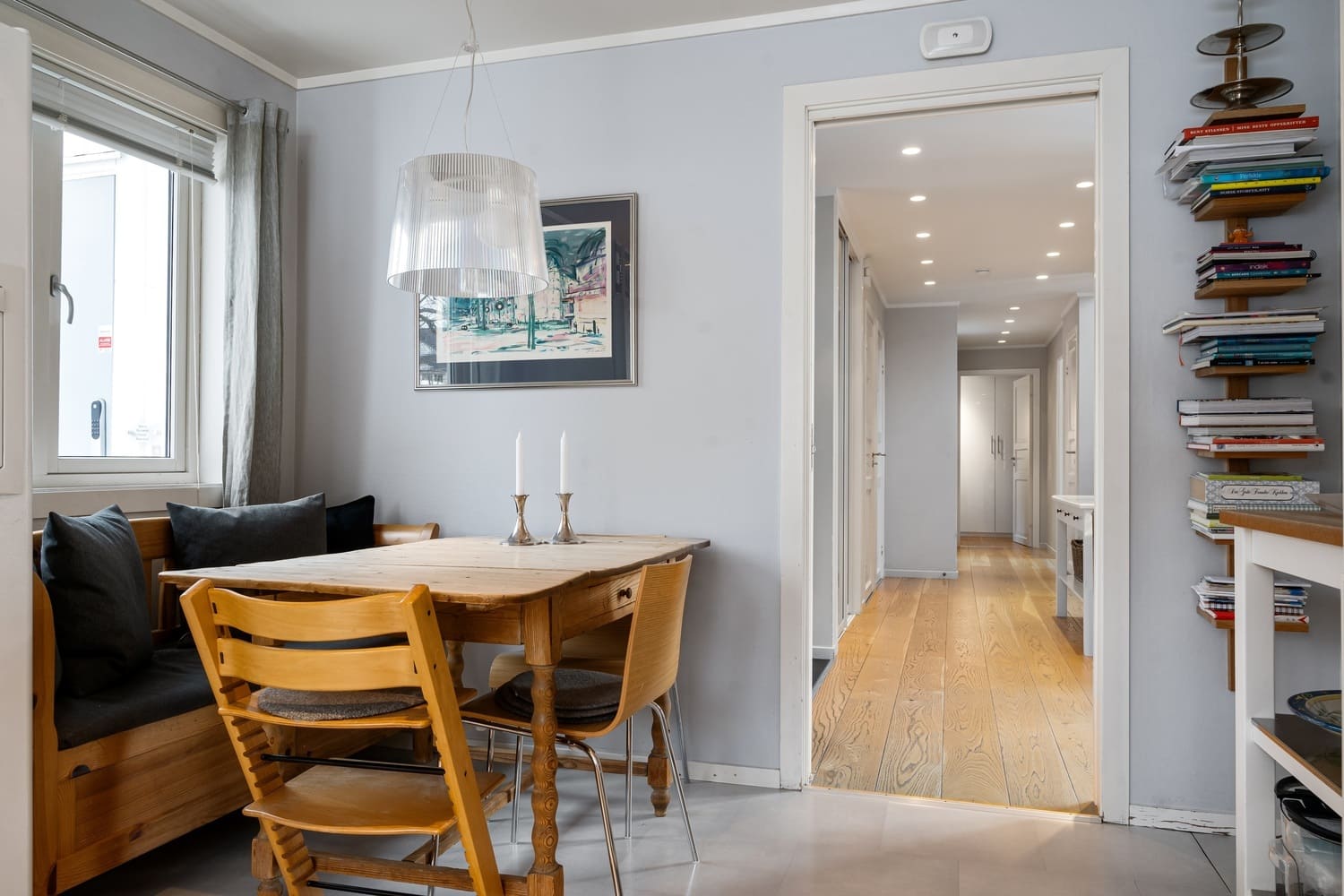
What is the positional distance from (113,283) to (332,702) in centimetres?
190

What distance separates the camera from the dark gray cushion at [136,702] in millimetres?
1906

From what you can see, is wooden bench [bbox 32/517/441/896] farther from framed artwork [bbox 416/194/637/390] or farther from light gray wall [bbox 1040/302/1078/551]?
light gray wall [bbox 1040/302/1078/551]

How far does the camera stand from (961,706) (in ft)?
12.3


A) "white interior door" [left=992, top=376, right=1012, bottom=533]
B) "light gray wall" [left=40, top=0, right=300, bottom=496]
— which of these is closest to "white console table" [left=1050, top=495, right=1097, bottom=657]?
"light gray wall" [left=40, top=0, right=300, bottom=496]

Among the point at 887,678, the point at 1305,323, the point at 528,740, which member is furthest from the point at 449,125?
the point at 887,678

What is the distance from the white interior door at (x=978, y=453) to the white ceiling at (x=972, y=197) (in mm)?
4131

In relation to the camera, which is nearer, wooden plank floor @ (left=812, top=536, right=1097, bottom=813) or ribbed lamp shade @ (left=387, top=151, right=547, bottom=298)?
ribbed lamp shade @ (left=387, top=151, right=547, bottom=298)

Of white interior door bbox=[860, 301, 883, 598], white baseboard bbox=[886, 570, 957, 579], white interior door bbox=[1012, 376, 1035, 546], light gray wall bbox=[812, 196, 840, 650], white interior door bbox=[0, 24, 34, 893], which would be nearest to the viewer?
white interior door bbox=[0, 24, 34, 893]

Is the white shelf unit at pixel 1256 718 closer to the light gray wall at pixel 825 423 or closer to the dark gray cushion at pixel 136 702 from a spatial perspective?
the dark gray cushion at pixel 136 702

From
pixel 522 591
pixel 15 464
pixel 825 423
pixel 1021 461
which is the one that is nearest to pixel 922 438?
pixel 825 423

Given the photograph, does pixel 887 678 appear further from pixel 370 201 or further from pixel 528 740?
pixel 370 201

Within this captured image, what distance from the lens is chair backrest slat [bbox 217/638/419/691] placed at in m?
1.50

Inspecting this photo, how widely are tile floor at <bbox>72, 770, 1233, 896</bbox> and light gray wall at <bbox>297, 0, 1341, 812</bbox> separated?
256 millimetres

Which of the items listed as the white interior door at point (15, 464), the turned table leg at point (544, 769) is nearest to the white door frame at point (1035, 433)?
the turned table leg at point (544, 769)
